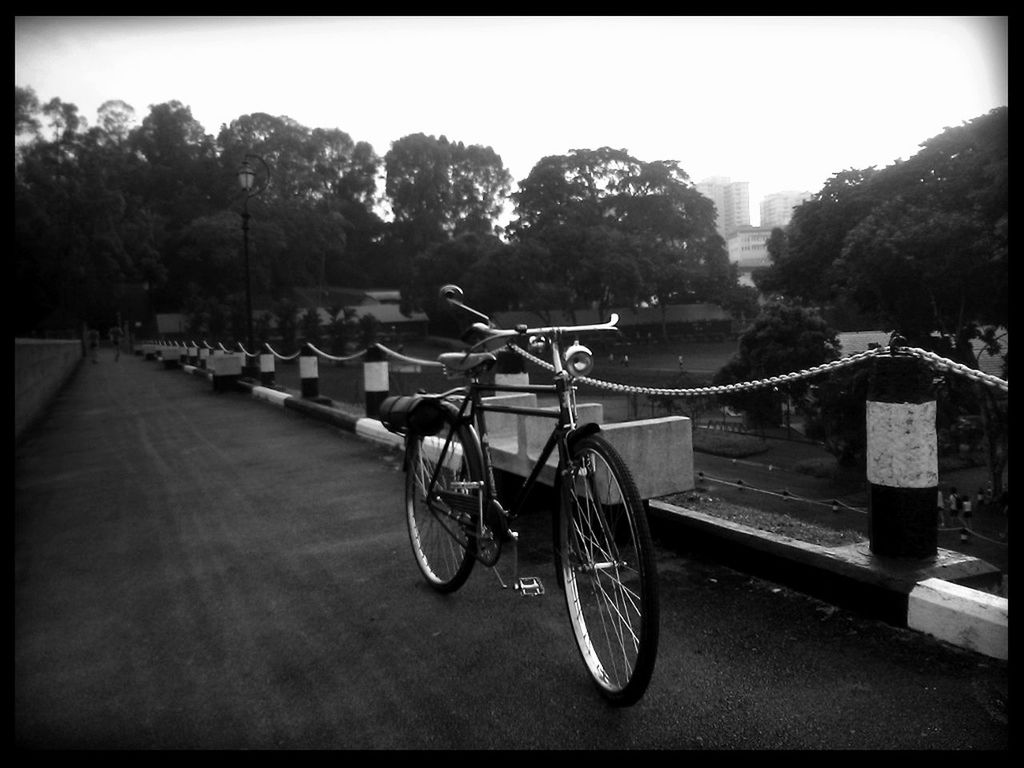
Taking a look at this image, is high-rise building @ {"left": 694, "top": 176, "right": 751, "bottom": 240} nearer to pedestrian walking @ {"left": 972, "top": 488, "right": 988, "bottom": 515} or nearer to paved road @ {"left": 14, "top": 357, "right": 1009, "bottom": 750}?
paved road @ {"left": 14, "top": 357, "right": 1009, "bottom": 750}

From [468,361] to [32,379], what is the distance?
38.6 ft

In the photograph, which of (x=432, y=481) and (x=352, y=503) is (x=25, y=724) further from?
(x=352, y=503)

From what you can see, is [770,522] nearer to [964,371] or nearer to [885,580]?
[885,580]

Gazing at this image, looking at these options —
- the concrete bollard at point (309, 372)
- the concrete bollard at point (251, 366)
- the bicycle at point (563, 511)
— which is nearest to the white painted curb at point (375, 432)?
the concrete bollard at point (309, 372)

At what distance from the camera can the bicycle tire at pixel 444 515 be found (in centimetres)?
311

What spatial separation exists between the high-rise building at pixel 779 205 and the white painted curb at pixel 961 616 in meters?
1.90

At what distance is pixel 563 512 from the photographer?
2557 mm

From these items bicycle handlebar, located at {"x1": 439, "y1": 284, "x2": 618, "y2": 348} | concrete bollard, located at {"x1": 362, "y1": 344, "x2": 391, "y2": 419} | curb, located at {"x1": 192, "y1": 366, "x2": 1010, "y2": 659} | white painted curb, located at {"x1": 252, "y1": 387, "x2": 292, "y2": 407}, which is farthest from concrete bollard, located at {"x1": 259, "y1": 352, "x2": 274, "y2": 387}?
curb, located at {"x1": 192, "y1": 366, "x2": 1010, "y2": 659}

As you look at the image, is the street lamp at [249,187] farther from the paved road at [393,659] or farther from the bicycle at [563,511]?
the bicycle at [563,511]

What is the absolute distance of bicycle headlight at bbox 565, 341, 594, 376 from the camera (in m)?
2.53

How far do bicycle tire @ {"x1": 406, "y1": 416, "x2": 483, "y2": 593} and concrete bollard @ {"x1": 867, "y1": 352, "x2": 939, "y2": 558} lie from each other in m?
1.45

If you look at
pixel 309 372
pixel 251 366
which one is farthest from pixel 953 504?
pixel 251 366

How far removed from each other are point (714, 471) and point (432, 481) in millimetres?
3106

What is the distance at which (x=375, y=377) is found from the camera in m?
8.82
